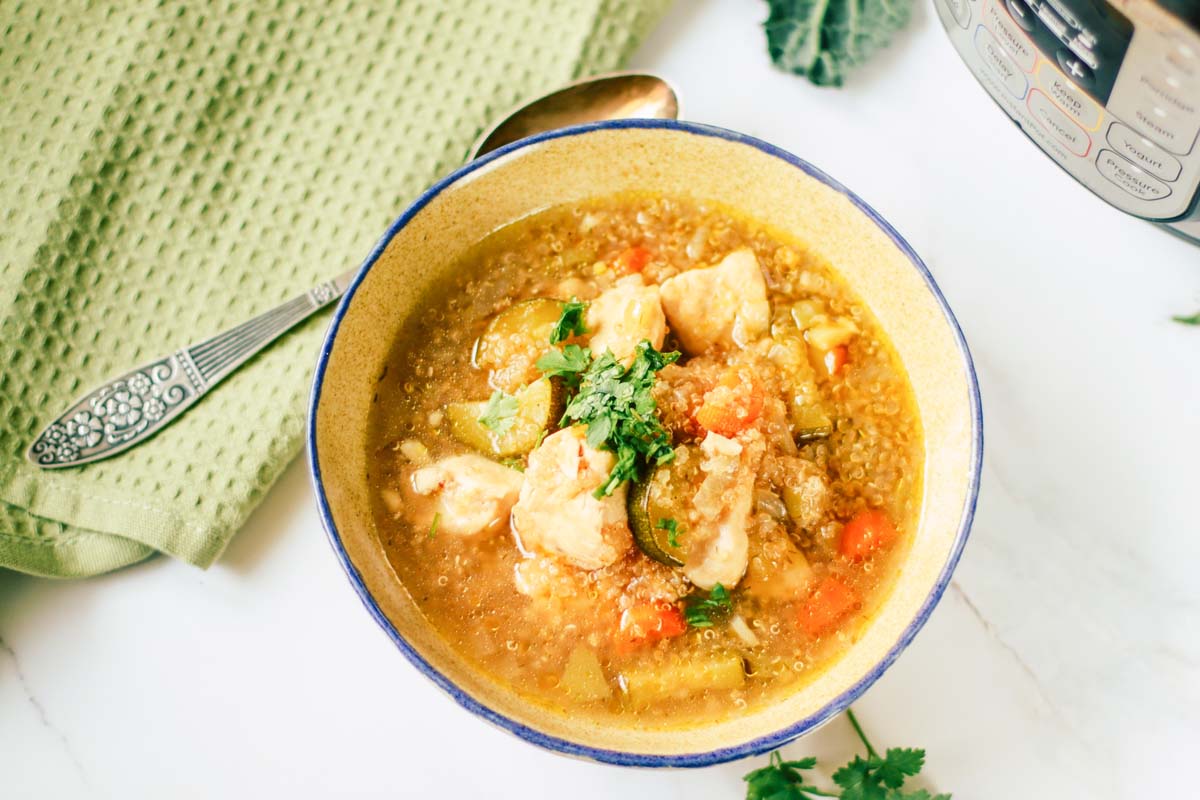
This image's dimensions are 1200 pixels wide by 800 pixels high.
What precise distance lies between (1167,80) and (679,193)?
946 millimetres

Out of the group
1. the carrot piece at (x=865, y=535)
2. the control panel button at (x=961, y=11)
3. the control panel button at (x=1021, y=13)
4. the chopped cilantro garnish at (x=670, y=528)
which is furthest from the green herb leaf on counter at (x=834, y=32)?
the chopped cilantro garnish at (x=670, y=528)

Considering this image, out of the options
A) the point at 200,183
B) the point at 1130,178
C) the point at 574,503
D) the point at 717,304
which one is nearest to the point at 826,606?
the point at 574,503

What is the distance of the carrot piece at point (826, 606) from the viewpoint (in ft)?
6.37

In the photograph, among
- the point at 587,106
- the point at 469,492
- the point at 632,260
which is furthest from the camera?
the point at 587,106

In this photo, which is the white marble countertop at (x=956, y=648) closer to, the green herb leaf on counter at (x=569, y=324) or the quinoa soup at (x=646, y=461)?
the quinoa soup at (x=646, y=461)

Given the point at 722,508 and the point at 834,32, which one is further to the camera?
the point at 834,32

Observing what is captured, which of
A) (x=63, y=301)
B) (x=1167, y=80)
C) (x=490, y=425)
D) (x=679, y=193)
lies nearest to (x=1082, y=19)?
(x=1167, y=80)

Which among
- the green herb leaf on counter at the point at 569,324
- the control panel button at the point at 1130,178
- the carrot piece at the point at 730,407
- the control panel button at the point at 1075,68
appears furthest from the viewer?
the green herb leaf on counter at the point at 569,324

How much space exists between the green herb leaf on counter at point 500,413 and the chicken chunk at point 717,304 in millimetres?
377

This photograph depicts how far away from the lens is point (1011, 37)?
1796 millimetres

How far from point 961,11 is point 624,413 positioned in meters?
1.01

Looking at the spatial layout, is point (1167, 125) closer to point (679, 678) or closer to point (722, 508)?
point (722, 508)

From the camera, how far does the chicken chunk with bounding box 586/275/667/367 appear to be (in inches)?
79.0

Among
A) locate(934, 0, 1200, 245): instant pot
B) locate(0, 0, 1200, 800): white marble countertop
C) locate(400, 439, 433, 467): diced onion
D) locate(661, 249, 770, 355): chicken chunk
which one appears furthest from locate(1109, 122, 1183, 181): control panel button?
locate(400, 439, 433, 467): diced onion
